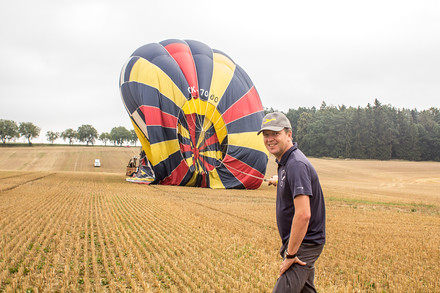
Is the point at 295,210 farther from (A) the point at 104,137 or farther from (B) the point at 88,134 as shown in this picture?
(A) the point at 104,137

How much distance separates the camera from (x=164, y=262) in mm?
4715

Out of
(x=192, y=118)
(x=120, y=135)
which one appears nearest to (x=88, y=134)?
(x=120, y=135)

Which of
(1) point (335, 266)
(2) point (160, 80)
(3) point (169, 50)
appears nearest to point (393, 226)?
(1) point (335, 266)

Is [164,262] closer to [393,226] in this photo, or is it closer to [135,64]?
[393,226]

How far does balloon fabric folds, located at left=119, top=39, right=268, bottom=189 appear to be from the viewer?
49.0 feet

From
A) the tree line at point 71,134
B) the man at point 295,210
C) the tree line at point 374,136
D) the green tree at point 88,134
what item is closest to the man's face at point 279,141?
the man at point 295,210

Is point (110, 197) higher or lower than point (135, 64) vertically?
lower

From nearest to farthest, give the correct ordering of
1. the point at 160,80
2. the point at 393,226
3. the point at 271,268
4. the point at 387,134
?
the point at 271,268 → the point at 393,226 → the point at 160,80 → the point at 387,134

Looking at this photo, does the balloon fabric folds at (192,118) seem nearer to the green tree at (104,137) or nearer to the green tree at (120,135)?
the green tree at (120,135)

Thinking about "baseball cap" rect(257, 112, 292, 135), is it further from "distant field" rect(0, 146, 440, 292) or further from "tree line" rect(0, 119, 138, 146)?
"tree line" rect(0, 119, 138, 146)

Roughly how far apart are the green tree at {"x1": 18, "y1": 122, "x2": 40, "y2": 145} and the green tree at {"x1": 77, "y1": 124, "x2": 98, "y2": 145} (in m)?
14.3

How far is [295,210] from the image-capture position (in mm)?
2035

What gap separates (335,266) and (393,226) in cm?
413

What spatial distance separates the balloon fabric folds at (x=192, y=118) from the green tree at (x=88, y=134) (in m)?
103
